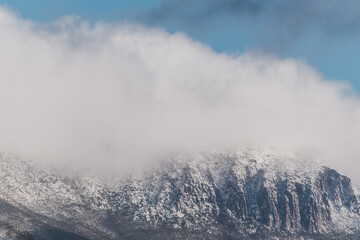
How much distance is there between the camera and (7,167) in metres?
194

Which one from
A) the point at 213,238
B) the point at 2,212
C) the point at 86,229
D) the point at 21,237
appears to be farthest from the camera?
the point at 213,238

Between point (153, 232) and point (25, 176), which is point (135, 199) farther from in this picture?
point (25, 176)

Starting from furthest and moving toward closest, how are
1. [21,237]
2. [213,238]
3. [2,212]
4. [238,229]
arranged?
1. [238,229]
2. [213,238]
3. [2,212]
4. [21,237]

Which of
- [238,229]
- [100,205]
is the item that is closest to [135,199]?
[100,205]

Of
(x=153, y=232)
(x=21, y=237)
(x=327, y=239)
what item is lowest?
(x=21, y=237)

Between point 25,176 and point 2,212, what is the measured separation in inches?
1476

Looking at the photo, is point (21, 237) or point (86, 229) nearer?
point (21, 237)

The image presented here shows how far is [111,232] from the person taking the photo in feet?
578

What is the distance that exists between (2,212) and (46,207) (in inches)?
917

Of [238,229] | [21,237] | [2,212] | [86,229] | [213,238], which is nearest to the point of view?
[21,237]

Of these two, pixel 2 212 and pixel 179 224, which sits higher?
pixel 179 224

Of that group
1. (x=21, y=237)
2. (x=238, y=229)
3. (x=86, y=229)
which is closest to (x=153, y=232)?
(x=86, y=229)

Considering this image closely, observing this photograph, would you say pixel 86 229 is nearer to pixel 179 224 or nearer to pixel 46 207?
pixel 46 207

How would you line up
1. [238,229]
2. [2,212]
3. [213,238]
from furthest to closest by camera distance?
1. [238,229]
2. [213,238]
3. [2,212]
